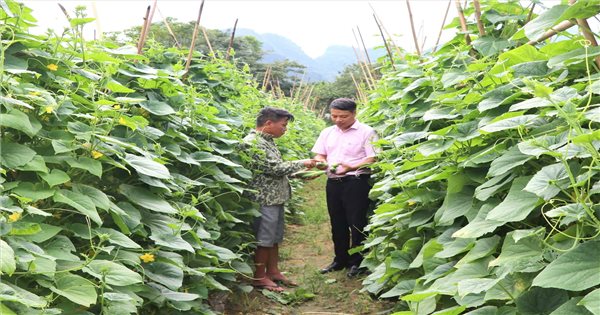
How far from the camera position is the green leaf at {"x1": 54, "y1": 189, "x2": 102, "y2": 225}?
183cm

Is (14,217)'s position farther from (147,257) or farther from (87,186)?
(147,257)

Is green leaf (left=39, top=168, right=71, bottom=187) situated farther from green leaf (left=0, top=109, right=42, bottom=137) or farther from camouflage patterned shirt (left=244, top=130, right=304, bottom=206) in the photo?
camouflage patterned shirt (left=244, top=130, right=304, bottom=206)

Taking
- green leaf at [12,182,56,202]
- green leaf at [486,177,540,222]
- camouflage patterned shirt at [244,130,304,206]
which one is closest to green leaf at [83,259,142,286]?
green leaf at [12,182,56,202]

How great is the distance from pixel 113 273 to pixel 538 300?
50.4 inches

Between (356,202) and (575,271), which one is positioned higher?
(575,271)

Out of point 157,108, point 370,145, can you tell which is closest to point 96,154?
point 157,108

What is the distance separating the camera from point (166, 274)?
2354 mm

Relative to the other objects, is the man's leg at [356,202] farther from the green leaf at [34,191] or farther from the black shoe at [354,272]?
the green leaf at [34,191]

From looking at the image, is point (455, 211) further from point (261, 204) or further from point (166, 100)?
point (261, 204)

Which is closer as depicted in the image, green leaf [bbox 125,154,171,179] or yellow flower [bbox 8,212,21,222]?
yellow flower [bbox 8,212,21,222]

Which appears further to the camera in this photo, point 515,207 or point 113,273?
point 113,273

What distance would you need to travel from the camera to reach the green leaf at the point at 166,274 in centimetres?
228

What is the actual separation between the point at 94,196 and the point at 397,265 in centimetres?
143

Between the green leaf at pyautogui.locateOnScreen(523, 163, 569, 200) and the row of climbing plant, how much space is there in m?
1.25
